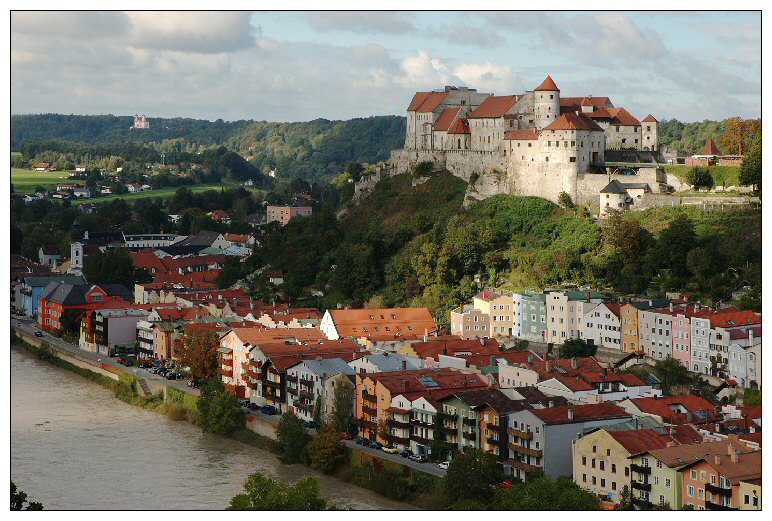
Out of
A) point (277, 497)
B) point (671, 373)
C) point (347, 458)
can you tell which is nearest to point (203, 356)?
point (347, 458)

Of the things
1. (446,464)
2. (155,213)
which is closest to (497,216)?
(446,464)

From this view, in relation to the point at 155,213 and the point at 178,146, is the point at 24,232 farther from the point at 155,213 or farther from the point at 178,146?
the point at 178,146

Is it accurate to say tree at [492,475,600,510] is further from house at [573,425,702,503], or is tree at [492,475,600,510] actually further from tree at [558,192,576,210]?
tree at [558,192,576,210]

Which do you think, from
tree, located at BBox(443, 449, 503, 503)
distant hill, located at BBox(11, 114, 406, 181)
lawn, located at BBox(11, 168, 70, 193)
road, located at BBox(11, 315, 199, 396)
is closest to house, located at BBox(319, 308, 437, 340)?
road, located at BBox(11, 315, 199, 396)

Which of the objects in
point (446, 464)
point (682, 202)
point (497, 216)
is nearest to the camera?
point (446, 464)

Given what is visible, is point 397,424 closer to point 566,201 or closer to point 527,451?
point 527,451

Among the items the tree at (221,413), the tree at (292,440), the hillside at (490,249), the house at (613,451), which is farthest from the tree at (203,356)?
the house at (613,451)

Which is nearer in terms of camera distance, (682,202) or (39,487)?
(39,487)
